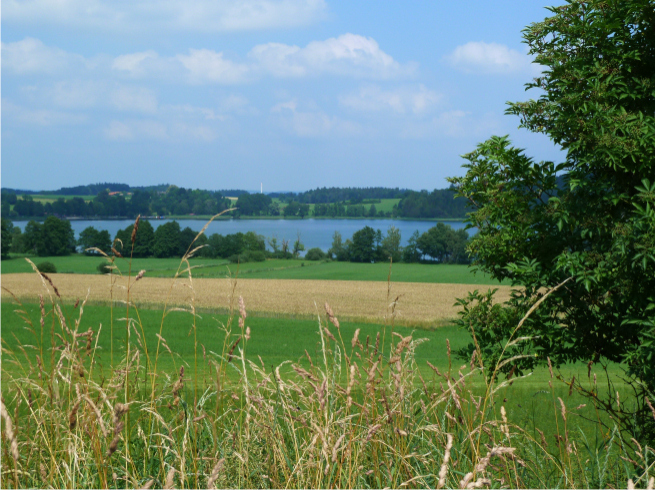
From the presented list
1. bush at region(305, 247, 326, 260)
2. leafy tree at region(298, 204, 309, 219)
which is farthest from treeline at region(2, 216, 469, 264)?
leafy tree at region(298, 204, 309, 219)

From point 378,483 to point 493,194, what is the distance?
426 centimetres

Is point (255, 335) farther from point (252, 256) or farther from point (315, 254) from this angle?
point (315, 254)

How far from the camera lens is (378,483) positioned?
2.67m

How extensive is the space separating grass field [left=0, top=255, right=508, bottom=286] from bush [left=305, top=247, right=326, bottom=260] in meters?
5.21

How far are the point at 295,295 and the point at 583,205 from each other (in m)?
38.8

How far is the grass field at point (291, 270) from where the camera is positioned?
5831 cm

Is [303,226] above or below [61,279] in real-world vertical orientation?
above

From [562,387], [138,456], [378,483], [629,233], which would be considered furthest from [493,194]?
[562,387]

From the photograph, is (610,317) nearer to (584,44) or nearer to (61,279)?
(584,44)

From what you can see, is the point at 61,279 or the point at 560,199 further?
the point at 61,279

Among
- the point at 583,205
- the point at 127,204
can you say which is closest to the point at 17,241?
the point at 127,204

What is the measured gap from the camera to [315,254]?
85.1 m

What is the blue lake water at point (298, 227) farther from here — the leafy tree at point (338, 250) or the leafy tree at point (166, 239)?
the leafy tree at point (166, 239)

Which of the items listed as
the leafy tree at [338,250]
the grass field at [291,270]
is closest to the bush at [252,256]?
the grass field at [291,270]
